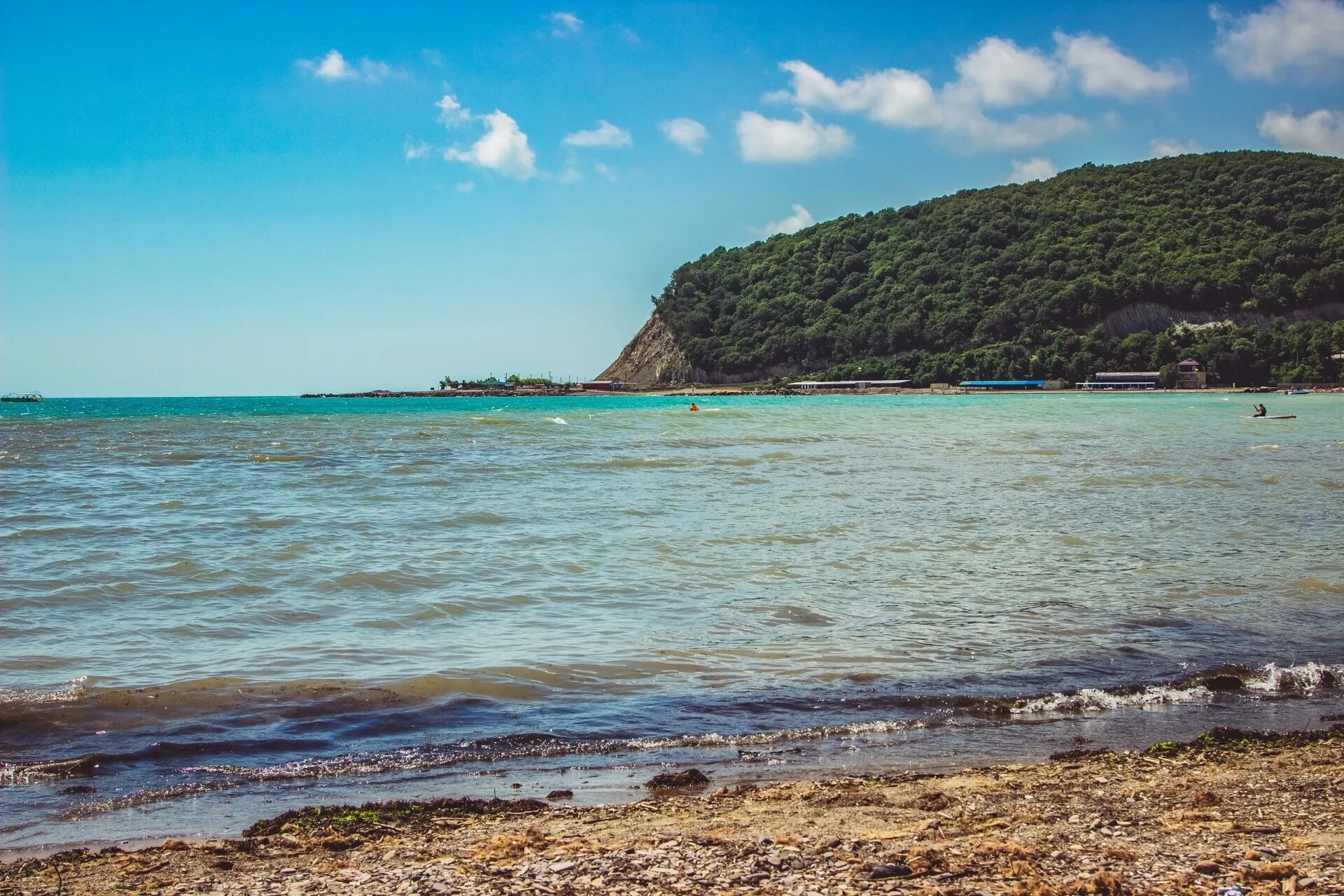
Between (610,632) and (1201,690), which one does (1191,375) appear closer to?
(1201,690)

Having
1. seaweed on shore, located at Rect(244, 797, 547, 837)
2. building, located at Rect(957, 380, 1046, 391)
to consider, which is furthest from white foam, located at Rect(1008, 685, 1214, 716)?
building, located at Rect(957, 380, 1046, 391)

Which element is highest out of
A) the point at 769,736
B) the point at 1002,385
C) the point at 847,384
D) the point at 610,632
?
the point at 847,384

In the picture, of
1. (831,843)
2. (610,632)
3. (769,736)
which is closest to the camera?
(831,843)

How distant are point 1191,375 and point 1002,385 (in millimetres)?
28151

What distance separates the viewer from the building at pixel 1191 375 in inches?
5546

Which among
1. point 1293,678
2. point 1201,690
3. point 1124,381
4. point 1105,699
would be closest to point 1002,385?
point 1124,381

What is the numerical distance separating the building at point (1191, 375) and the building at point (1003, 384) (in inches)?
777

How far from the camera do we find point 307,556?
14.1m

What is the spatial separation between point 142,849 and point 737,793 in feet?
10.7

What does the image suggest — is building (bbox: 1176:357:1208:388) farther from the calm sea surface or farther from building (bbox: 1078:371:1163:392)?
the calm sea surface

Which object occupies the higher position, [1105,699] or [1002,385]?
[1002,385]

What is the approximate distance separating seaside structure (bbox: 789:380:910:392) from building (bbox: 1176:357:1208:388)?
45.2 metres

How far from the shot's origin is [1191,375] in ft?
467

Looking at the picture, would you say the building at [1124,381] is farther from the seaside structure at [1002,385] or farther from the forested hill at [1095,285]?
the seaside structure at [1002,385]
